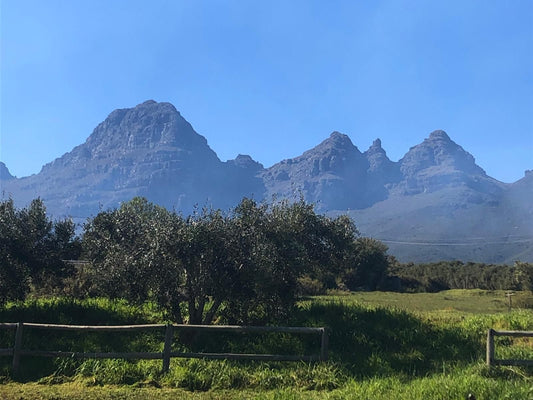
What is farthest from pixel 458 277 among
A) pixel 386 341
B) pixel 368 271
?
pixel 386 341

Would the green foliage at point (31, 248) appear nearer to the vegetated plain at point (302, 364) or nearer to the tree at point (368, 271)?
the vegetated plain at point (302, 364)

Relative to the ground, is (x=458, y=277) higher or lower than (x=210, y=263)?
lower

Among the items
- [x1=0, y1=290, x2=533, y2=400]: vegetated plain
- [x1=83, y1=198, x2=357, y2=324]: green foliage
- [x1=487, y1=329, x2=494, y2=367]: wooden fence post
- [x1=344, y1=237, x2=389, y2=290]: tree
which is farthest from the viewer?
[x1=344, y1=237, x2=389, y2=290]: tree

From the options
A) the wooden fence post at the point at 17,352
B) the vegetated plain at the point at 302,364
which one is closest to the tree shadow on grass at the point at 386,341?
the vegetated plain at the point at 302,364

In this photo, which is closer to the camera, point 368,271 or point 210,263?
point 210,263

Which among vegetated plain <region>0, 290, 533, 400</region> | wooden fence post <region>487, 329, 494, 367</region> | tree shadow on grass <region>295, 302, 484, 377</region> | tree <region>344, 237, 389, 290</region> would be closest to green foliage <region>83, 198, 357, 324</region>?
vegetated plain <region>0, 290, 533, 400</region>

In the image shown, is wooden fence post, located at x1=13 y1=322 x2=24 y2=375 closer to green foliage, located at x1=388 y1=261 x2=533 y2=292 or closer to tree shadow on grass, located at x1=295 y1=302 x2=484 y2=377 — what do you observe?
tree shadow on grass, located at x1=295 y1=302 x2=484 y2=377

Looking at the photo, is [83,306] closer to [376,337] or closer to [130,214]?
[130,214]

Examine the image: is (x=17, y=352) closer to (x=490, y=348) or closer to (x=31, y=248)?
(x=31, y=248)

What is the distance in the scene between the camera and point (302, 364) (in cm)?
1345

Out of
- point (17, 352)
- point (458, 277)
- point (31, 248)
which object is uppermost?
point (31, 248)

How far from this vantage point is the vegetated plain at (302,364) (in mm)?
11211

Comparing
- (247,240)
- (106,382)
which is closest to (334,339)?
(247,240)

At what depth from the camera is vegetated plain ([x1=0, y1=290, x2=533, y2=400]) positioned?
1121 cm
